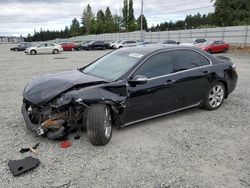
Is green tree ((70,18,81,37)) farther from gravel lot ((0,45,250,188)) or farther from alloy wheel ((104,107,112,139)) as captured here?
alloy wheel ((104,107,112,139))

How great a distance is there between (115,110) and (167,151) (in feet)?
3.54

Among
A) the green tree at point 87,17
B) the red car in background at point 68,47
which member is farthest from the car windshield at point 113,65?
the green tree at point 87,17

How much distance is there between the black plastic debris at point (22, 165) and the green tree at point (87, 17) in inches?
3890

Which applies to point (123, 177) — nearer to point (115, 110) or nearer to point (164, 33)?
point (115, 110)

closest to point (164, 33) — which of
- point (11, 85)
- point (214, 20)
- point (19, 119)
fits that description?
point (214, 20)

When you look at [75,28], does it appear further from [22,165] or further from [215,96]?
[22,165]

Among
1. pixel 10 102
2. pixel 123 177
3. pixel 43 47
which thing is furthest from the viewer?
pixel 43 47

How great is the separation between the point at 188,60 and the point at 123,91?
1867mm

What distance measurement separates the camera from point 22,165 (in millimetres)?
3520

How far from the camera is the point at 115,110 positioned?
4426 mm

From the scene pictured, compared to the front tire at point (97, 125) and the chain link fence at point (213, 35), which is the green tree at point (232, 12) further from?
the front tire at point (97, 125)

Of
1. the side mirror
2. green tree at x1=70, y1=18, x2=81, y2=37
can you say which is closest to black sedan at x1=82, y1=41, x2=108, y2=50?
the side mirror

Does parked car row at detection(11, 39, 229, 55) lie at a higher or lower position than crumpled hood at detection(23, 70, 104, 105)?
lower

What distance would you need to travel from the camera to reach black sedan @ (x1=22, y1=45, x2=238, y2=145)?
419cm
